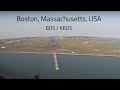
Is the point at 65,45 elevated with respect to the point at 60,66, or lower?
elevated

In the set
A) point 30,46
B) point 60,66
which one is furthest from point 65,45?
point 30,46

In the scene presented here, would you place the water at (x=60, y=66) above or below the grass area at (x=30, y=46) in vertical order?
below

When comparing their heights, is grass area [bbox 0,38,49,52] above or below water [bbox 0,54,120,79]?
above

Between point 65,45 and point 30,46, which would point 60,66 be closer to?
point 65,45
